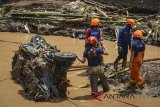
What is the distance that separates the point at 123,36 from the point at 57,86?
329 centimetres

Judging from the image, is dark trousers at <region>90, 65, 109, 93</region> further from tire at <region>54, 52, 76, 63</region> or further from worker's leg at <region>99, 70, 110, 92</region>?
tire at <region>54, 52, 76, 63</region>

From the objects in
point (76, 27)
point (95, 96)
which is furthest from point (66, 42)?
point (95, 96)

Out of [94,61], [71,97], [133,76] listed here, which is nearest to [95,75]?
[94,61]

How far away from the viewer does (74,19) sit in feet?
64.2

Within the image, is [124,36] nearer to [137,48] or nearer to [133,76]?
[137,48]

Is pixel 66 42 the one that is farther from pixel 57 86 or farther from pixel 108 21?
pixel 57 86

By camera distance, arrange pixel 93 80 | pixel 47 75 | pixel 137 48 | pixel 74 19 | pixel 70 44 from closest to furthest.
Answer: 1. pixel 47 75
2. pixel 93 80
3. pixel 137 48
4. pixel 70 44
5. pixel 74 19

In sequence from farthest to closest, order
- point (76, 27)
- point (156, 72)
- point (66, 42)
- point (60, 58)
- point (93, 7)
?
1. point (93, 7)
2. point (76, 27)
3. point (66, 42)
4. point (156, 72)
5. point (60, 58)

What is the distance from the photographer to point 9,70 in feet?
44.1

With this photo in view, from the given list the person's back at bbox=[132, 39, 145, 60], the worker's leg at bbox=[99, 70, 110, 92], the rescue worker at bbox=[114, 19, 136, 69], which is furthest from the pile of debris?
the worker's leg at bbox=[99, 70, 110, 92]

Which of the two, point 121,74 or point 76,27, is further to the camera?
point 76,27

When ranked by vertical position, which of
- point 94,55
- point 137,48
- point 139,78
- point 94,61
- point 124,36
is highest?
point 124,36

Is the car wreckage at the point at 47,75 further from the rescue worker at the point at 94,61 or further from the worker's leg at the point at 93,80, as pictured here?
the worker's leg at the point at 93,80

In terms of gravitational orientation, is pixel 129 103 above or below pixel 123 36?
below
